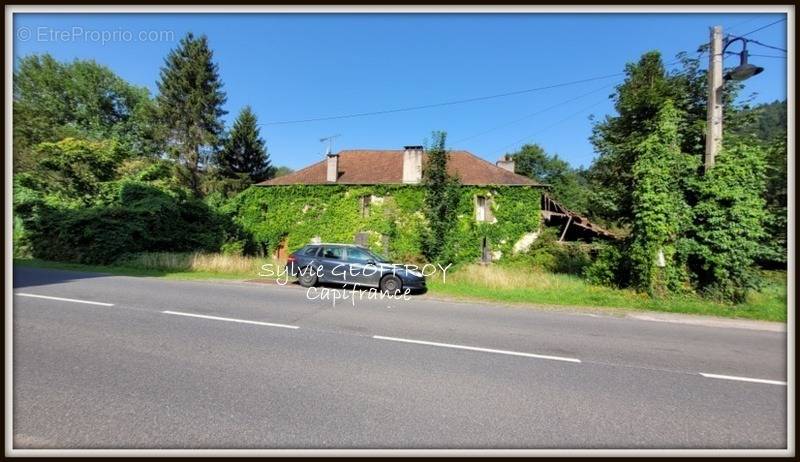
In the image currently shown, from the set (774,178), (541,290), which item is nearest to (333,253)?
(541,290)

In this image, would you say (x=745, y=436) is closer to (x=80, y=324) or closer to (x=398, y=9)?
(x=398, y=9)

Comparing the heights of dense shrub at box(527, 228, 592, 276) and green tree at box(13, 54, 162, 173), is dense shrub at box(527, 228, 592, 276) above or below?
below

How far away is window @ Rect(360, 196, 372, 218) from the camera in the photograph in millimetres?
24250

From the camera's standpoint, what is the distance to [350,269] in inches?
466

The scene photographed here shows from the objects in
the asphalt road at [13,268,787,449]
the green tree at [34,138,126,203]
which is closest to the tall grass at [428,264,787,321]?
the asphalt road at [13,268,787,449]

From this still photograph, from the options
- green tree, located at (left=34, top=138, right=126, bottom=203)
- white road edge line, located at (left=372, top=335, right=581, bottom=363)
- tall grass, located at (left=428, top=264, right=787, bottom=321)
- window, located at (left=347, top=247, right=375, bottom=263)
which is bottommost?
tall grass, located at (left=428, top=264, right=787, bottom=321)

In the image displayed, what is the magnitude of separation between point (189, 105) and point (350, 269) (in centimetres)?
3632

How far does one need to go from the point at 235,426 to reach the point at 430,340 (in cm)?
351

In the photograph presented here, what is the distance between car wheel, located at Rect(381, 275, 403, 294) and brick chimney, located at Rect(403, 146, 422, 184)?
43.5 ft

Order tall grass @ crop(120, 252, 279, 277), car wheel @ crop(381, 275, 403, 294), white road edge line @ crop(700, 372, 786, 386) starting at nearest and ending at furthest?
white road edge line @ crop(700, 372, 786, 386) → car wheel @ crop(381, 275, 403, 294) → tall grass @ crop(120, 252, 279, 277)

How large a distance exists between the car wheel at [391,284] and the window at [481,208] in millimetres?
12832

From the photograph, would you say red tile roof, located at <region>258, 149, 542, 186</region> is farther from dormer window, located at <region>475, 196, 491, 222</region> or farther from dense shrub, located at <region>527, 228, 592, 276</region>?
dense shrub, located at <region>527, 228, 592, 276</region>

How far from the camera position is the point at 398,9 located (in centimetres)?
397

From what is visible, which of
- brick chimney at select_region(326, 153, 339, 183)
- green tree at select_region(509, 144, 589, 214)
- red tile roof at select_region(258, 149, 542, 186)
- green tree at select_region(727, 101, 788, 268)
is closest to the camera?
green tree at select_region(727, 101, 788, 268)
